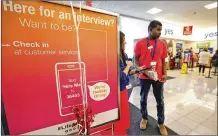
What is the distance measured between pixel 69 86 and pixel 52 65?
0.15 meters

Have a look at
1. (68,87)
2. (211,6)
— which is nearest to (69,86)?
(68,87)

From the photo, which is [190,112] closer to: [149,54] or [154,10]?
[149,54]

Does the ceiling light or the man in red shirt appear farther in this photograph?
the ceiling light

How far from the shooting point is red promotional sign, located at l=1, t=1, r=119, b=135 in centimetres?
55

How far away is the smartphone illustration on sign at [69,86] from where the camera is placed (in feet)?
2.18

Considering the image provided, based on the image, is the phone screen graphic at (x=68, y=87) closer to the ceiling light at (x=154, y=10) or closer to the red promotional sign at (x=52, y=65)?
the red promotional sign at (x=52, y=65)

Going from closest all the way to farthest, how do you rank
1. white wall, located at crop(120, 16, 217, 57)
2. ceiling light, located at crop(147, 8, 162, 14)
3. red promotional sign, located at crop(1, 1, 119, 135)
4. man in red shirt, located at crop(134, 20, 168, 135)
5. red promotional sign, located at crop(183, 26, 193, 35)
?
red promotional sign, located at crop(1, 1, 119, 135)
man in red shirt, located at crop(134, 20, 168, 135)
ceiling light, located at crop(147, 8, 162, 14)
white wall, located at crop(120, 16, 217, 57)
red promotional sign, located at crop(183, 26, 193, 35)

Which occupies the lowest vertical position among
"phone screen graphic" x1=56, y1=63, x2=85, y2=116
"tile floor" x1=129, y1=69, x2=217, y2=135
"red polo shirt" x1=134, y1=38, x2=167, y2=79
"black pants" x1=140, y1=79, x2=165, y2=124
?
"tile floor" x1=129, y1=69, x2=217, y2=135

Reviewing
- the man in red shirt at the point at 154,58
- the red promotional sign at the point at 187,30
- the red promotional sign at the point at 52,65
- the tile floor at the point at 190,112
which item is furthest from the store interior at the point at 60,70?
the red promotional sign at the point at 187,30

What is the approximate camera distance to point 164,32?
7688 millimetres

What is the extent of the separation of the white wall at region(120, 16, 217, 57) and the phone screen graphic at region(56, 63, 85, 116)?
601cm

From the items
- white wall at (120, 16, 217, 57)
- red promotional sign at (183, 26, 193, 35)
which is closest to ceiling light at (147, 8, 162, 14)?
white wall at (120, 16, 217, 57)

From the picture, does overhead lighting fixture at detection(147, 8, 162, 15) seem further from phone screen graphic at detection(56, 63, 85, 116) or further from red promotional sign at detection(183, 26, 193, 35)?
phone screen graphic at detection(56, 63, 85, 116)

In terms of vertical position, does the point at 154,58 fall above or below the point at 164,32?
below
